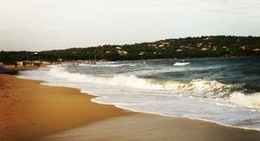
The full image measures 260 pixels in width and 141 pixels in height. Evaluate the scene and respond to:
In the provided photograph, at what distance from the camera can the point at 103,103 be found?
16.2 meters

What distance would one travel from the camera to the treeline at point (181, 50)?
119m

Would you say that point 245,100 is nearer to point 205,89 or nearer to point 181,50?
point 205,89

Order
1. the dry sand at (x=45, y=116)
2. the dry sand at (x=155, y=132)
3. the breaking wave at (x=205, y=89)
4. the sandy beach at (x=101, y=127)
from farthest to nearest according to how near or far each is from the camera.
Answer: the breaking wave at (x=205, y=89) → the dry sand at (x=45, y=116) → the sandy beach at (x=101, y=127) → the dry sand at (x=155, y=132)

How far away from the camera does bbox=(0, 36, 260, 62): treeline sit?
119 meters

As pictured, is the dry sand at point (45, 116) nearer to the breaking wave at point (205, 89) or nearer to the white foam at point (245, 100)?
the white foam at point (245, 100)

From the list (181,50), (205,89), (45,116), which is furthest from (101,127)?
(181,50)

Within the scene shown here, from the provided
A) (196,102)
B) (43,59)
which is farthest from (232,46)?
(196,102)

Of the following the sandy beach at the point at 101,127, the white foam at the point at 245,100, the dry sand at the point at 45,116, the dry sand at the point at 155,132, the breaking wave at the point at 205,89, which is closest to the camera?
the dry sand at the point at 155,132

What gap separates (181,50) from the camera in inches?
6107

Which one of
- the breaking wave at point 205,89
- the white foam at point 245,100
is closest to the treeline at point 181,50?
the breaking wave at point 205,89

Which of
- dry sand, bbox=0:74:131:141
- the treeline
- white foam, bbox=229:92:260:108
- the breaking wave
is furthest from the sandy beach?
the treeline

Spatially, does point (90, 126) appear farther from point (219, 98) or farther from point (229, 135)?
point (219, 98)

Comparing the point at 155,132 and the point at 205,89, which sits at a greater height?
the point at 155,132

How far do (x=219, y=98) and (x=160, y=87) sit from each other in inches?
314
